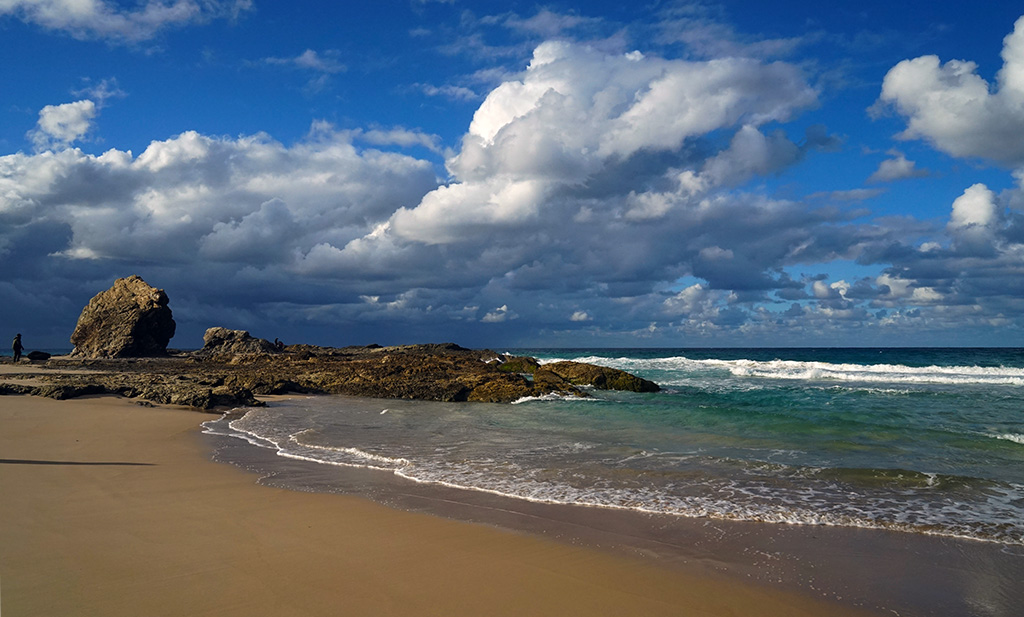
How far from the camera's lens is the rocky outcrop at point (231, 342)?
43.3m

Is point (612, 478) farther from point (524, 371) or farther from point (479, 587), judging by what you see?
point (524, 371)

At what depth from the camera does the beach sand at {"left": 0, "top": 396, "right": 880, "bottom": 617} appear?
3941 millimetres

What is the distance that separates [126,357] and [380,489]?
1580 inches

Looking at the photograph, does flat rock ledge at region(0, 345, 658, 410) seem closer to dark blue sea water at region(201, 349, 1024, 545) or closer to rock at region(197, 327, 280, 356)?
dark blue sea water at region(201, 349, 1024, 545)

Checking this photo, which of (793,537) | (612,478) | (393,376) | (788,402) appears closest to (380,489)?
(612,478)

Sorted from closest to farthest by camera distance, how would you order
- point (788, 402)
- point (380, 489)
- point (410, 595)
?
point (410, 595) → point (380, 489) → point (788, 402)

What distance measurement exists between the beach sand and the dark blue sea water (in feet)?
6.47

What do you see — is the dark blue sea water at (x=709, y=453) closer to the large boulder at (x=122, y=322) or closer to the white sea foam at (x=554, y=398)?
the white sea foam at (x=554, y=398)

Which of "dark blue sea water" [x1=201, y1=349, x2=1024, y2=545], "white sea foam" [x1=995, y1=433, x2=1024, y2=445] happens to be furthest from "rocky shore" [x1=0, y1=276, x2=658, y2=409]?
"white sea foam" [x1=995, y1=433, x2=1024, y2=445]

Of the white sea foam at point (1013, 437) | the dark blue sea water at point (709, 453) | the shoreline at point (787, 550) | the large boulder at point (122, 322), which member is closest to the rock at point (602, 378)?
the dark blue sea water at point (709, 453)

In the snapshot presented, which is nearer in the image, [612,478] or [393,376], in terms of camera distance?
[612,478]

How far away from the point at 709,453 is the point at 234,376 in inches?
690

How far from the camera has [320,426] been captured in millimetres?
13125

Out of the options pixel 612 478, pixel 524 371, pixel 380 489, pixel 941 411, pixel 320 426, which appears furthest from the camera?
pixel 524 371
